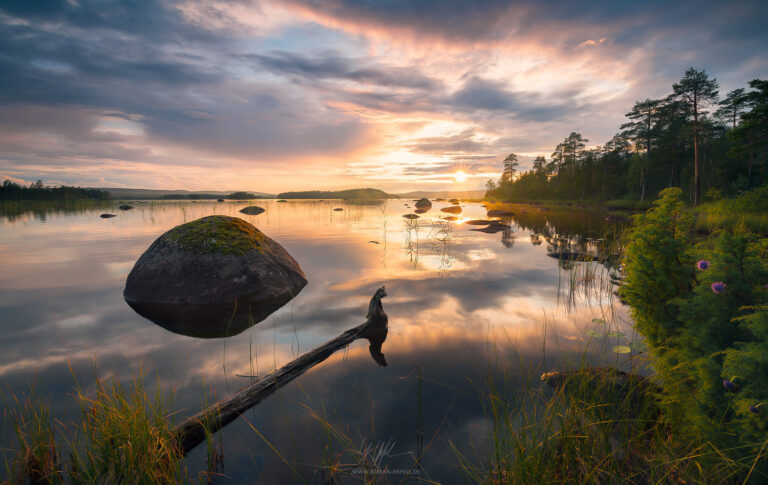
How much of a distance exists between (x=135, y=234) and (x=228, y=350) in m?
20.3

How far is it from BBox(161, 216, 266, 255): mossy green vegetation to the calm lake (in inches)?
77.7

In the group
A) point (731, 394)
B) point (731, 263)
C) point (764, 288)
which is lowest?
point (731, 394)

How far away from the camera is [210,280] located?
24.8ft

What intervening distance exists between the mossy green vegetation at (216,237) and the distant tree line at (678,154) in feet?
102

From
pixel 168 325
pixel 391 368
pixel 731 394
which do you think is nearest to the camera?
pixel 731 394

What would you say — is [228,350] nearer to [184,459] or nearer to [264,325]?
[264,325]

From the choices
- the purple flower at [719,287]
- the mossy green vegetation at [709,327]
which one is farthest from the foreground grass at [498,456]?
the purple flower at [719,287]

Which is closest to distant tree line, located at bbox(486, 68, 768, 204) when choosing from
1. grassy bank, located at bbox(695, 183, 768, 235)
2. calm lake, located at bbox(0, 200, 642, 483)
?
grassy bank, located at bbox(695, 183, 768, 235)

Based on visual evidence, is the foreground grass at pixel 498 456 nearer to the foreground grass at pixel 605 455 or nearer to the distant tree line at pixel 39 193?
the foreground grass at pixel 605 455

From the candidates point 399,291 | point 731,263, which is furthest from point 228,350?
point 731,263

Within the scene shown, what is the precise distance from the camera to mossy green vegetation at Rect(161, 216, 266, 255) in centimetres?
808

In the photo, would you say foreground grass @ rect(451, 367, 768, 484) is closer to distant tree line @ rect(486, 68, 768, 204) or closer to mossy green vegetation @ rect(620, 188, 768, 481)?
mossy green vegetation @ rect(620, 188, 768, 481)

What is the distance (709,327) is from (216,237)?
9496mm

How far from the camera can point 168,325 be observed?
6477 millimetres
